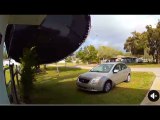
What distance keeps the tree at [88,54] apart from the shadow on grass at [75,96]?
414 millimetres

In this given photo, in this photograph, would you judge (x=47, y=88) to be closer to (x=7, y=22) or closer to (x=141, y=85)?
(x=7, y=22)

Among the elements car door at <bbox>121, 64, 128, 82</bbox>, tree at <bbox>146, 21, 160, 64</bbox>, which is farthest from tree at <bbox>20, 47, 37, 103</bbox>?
tree at <bbox>146, 21, 160, 64</bbox>

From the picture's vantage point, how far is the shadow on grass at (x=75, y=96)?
13.4 feet

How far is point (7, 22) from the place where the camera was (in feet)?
13.6

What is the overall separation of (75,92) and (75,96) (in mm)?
62

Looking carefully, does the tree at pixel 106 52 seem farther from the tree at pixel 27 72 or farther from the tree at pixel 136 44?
the tree at pixel 27 72

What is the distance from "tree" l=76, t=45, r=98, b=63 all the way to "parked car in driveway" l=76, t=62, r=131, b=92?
16 cm

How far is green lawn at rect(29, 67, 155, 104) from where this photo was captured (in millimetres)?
4078

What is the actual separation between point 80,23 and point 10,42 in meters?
1.15

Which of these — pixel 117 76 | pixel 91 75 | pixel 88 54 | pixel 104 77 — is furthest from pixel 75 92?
pixel 117 76

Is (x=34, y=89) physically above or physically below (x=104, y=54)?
below

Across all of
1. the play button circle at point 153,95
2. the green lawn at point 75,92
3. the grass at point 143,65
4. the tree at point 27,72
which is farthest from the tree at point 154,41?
the tree at point 27,72
